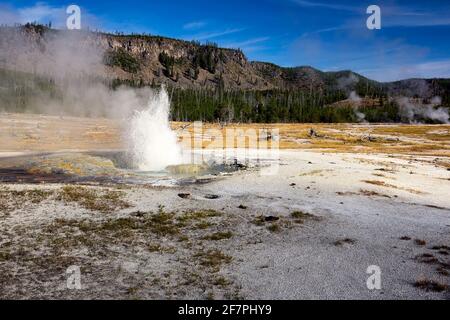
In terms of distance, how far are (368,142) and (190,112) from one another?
271 feet

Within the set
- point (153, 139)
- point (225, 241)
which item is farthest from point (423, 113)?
point (225, 241)

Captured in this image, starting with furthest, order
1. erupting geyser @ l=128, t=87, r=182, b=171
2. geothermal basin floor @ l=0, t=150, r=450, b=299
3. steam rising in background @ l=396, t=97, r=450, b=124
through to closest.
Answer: steam rising in background @ l=396, t=97, r=450, b=124, erupting geyser @ l=128, t=87, r=182, b=171, geothermal basin floor @ l=0, t=150, r=450, b=299

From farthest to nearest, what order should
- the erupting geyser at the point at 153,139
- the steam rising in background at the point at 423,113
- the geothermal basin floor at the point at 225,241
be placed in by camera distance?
the steam rising in background at the point at 423,113 < the erupting geyser at the point at 153,139 < the geothermal basin floor at the point at 225,241

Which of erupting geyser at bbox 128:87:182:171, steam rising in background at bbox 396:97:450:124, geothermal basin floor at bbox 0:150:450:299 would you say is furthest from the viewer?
steam rising in background at bbox 396:97:450:124

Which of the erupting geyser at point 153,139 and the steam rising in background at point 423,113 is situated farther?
the steam rising in background at point 423,113

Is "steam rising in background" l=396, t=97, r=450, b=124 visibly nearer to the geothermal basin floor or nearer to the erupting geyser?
the erupting geyser

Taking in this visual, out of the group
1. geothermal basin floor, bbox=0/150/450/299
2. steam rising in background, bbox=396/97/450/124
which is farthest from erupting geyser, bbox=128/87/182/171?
steam rising in background, bbox=396/97/450/124

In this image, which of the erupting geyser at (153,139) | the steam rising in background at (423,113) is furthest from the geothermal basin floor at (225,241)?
the steam rising in background at (423,113)

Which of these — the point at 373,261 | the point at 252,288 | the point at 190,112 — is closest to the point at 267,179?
the point at 373,261

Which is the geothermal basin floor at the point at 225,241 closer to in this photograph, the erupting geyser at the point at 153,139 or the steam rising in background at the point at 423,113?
the erupting geyser at the point at 153,139

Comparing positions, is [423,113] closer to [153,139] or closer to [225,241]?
[153,139]

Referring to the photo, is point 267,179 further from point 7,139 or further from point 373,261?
point 7,139

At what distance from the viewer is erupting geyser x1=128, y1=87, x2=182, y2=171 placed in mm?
40312

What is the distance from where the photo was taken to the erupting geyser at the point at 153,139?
4031cm
